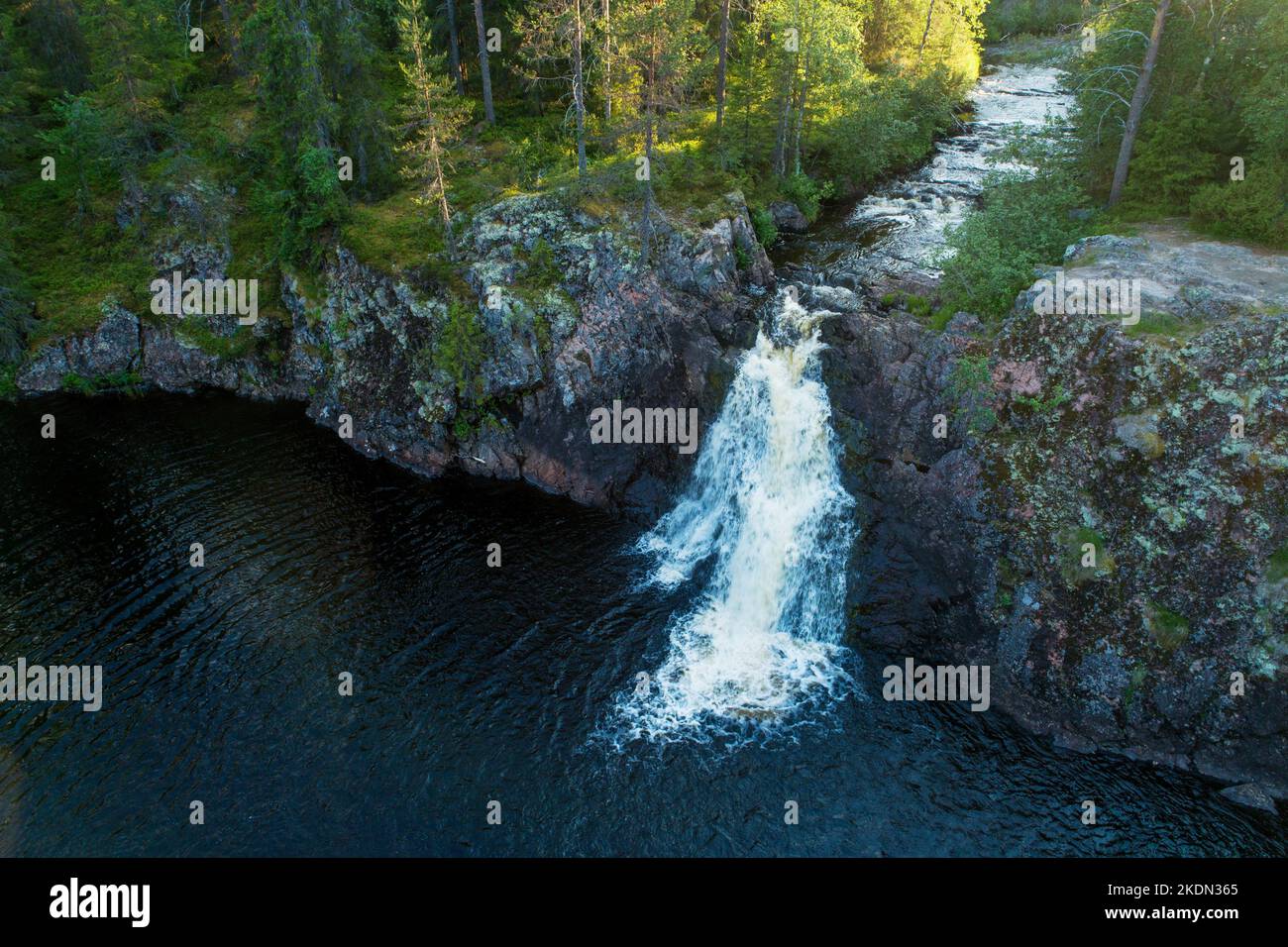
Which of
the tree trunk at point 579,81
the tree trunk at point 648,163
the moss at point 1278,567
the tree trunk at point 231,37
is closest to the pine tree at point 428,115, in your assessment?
the tree trunk at point 579,81

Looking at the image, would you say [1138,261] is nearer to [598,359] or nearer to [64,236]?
[598,359]

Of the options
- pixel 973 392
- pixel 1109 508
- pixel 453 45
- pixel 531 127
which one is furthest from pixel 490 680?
pixel 453 45

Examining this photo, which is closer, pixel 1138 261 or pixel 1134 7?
pixel 1138 261

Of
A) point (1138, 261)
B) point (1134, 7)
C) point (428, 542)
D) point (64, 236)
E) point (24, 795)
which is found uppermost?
point (1134, 7)

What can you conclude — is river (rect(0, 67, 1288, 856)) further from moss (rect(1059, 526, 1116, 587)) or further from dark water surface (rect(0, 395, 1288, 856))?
moss (rect(1059, 526, 1116, 587))

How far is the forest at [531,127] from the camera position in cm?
2966

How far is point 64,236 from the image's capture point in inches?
1825

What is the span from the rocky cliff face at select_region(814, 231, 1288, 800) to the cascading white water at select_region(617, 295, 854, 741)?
1.56 metres

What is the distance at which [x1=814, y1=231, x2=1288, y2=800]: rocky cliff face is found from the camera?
68.5 ft

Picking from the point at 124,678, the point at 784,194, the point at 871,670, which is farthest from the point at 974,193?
the point at 124,678

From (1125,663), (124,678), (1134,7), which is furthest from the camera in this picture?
(1134,7)

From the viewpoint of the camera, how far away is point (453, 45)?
47844 millimetres
